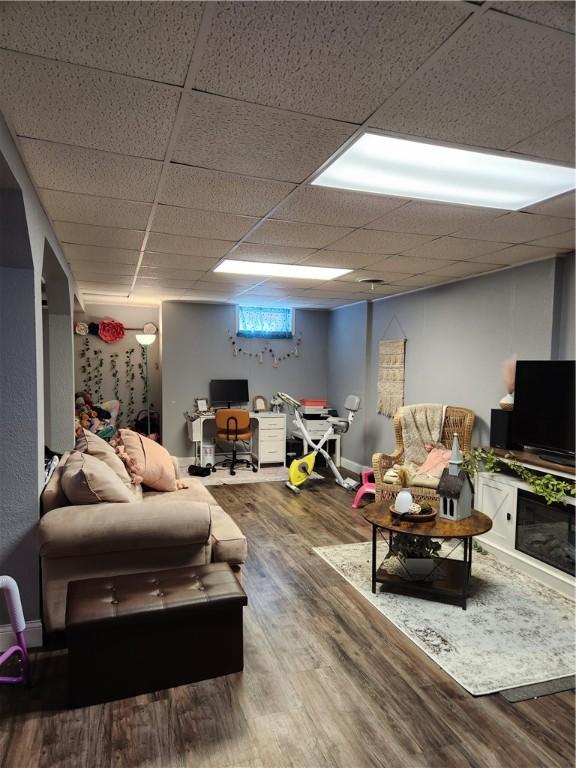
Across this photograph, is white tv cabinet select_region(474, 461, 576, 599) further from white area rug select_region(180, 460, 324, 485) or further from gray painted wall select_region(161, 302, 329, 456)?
gray painted wall select_region(161, 302, 329, 456)

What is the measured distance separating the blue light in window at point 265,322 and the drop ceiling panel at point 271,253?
127 inches

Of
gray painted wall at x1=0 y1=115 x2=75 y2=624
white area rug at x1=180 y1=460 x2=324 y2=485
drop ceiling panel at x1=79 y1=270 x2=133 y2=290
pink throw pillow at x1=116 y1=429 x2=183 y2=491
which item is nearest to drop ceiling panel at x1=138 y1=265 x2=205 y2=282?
drop ceiling panel at x1=79 y1=270 x2=133 y2=290

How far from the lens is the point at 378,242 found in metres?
3.28

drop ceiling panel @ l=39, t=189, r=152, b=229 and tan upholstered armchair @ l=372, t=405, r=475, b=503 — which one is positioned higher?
drop ceiling panel @ l=39, t=189, r=152, b=229

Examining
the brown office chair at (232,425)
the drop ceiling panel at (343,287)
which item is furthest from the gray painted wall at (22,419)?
the brown office chair at (232,425)

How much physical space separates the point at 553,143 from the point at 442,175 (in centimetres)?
50

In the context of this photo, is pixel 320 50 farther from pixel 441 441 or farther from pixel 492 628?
pixel 441 441

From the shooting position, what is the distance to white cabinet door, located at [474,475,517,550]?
3.62 meters

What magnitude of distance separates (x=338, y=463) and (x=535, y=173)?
528cm

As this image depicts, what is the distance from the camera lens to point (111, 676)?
2102 mm

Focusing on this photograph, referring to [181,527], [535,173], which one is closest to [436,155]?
[535,173]

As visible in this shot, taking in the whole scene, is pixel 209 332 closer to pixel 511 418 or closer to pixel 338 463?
pixel 338 463

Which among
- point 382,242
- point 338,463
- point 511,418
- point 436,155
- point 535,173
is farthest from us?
point 338,463

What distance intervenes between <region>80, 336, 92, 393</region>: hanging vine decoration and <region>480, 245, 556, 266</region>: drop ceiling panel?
604 cm
